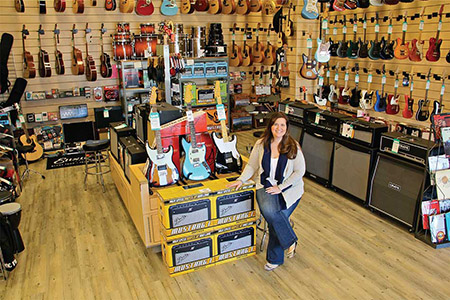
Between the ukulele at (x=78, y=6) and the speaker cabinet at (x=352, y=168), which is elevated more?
the ukulele at (x=78, y=6)

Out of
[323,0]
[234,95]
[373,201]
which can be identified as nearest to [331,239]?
[373,201]

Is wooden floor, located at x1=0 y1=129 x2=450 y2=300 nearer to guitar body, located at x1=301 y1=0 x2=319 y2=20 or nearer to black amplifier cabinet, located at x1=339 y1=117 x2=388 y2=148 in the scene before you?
black amplifier cabinet, located at x1=339 y1=117 x2=388 y2=148

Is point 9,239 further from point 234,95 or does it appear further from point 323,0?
point 234,95

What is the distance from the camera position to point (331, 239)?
12.2 ft

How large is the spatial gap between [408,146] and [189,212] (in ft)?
7.30

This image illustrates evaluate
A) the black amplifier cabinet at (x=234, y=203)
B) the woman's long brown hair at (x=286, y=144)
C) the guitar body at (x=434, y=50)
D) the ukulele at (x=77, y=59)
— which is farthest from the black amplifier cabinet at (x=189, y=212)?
the ukulele at (x=77, y=59)

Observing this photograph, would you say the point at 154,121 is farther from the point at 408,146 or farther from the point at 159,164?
the point at 408,146

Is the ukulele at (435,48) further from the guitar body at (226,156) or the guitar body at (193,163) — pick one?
the guitar body at (193,163)

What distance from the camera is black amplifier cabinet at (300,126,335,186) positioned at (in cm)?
475

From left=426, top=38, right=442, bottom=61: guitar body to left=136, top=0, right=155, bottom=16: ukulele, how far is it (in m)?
4.58

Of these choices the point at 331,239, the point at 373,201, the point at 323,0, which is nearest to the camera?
the point at 331,239

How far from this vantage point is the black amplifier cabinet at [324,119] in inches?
181

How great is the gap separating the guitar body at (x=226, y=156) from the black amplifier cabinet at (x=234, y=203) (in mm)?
602

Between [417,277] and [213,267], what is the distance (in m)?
1.66
